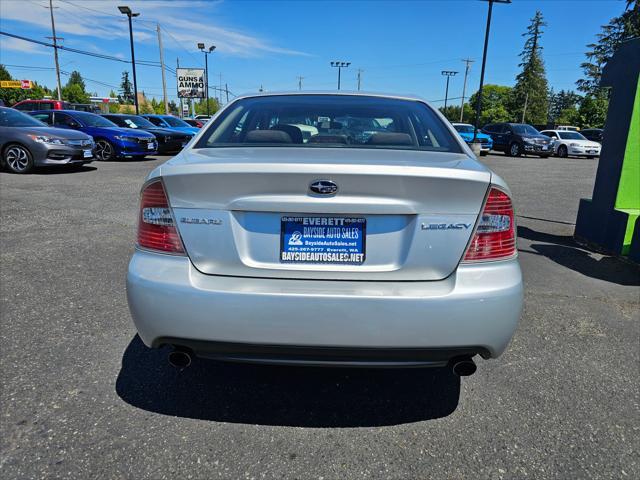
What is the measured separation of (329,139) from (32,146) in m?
10.3

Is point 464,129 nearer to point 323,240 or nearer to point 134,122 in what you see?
point 134,122

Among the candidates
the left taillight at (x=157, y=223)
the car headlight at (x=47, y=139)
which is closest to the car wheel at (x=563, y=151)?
the car headlight at (x=47, y=139)

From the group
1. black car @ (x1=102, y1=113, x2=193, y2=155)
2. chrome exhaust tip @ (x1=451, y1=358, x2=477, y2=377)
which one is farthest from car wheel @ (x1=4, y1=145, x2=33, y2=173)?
chrome exhaust tip @ (x1=451, y1=358, x2=477, y2=377)

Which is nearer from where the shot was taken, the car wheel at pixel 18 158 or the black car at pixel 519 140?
the car wheel at pixel 18 158

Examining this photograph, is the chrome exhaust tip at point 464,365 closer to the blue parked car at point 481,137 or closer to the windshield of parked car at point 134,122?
the windshield of parked car at point 134,122

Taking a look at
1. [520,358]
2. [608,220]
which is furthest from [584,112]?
[520,358]

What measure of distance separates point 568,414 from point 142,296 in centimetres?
224

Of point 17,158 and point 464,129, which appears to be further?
point 464,129

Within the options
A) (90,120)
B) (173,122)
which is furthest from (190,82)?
(90,120)

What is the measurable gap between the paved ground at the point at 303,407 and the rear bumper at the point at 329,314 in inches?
18.9

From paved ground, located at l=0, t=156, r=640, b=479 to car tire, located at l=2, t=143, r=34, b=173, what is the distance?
26.6ft

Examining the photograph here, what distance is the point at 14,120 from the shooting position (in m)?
11.2

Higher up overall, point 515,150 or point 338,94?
point 338,94

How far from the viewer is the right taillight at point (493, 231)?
2.06 m
